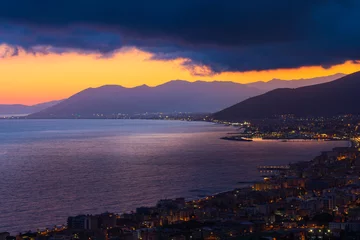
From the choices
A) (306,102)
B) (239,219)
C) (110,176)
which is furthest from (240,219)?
(306,102)

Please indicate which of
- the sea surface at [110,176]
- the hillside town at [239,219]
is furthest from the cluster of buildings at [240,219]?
the sea surface at [110,176]

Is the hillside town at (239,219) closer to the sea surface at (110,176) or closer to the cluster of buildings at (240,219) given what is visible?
the cluster of buildings at (240,219)

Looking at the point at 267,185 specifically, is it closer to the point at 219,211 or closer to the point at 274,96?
the point at 219,211

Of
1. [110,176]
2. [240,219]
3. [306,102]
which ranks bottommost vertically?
[240,219]

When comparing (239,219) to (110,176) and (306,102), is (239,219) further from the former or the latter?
(306,102)

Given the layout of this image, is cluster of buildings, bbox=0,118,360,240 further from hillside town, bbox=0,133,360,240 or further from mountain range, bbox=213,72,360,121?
mountain range, bbox=213,72,360,121

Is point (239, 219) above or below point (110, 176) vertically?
below

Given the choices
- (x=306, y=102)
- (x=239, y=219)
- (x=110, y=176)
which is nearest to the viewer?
(x=239, y=219)

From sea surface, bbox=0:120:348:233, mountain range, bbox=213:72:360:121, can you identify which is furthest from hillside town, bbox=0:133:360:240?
mountain range, bbox=213:72:360:121

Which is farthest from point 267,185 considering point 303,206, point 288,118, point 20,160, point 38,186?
point 288,118
